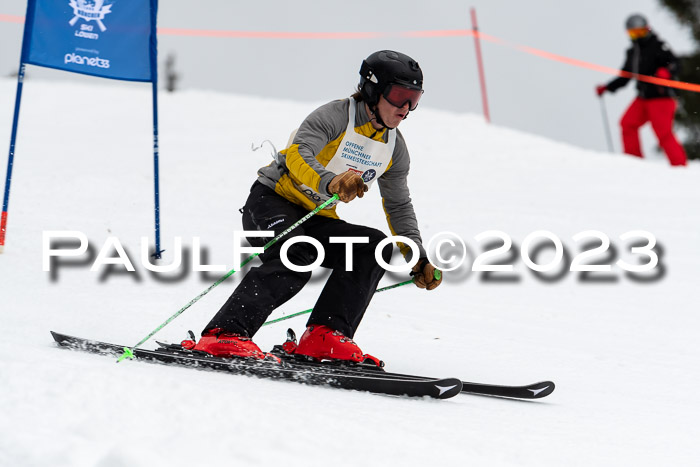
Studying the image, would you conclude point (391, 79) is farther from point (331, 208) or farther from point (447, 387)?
point (447, 387)

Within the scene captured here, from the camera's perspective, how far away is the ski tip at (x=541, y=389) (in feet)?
10.7

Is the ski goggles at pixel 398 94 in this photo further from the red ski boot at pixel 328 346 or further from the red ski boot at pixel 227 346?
the red ski boot at pixel 227 346

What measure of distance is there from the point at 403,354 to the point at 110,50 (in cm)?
297

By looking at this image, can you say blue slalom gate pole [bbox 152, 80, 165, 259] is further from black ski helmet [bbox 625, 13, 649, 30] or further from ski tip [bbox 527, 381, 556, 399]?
black ski helmet [bbox 625, 13, 649, 30]

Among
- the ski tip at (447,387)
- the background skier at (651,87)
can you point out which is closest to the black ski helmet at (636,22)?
the background skier at (651,87)

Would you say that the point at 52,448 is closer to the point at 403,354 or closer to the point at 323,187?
the point at 323,187

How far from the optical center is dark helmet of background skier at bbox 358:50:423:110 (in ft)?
10.9

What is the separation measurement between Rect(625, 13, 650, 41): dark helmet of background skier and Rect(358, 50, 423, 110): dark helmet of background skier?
7.25 metres

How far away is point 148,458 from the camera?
66.2 inches

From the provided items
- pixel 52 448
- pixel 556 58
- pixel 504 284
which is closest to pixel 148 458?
pixel 52 448

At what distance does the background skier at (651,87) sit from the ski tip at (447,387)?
25.1 feet

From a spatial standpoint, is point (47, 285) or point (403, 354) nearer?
point (403, 354)

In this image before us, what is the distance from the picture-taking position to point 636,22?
9609 mm

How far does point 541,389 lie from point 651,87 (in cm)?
727
